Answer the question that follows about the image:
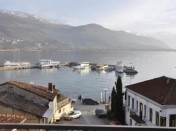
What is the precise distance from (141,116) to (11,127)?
88.0 feet

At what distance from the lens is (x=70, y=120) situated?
3944 cm

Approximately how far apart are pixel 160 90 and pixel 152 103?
230 cm

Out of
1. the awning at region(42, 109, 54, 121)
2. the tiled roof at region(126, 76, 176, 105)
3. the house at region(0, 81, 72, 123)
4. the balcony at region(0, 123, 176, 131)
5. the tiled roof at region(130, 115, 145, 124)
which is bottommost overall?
the tiled roof at region(130, 115, 145, 124)

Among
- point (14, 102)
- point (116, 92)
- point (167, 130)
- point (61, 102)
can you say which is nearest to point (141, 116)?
point (116, 92)

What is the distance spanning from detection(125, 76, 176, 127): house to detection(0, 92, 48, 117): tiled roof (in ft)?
25.8

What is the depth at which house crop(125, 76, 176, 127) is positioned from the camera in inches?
1000

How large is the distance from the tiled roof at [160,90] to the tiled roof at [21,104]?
28.3ft

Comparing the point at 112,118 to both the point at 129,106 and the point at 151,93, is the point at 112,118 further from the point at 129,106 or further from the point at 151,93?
the point at 151,93

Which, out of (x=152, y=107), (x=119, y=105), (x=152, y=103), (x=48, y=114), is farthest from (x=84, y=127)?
(x=119, y=105)

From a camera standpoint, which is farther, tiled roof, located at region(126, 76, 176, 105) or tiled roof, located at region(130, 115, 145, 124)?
tiled roof, located at region(130, 115, 145, 124)

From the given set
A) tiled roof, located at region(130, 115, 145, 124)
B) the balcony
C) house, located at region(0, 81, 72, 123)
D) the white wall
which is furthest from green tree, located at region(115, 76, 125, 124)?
the balcony

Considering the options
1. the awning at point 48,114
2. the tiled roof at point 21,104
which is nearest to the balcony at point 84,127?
the tiled roof at point 21,104

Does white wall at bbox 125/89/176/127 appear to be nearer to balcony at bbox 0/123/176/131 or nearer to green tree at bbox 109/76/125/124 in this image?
green tree at bbox 109/76/125/124

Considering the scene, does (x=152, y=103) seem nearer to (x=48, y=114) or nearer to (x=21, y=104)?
(x=48, y=114)
